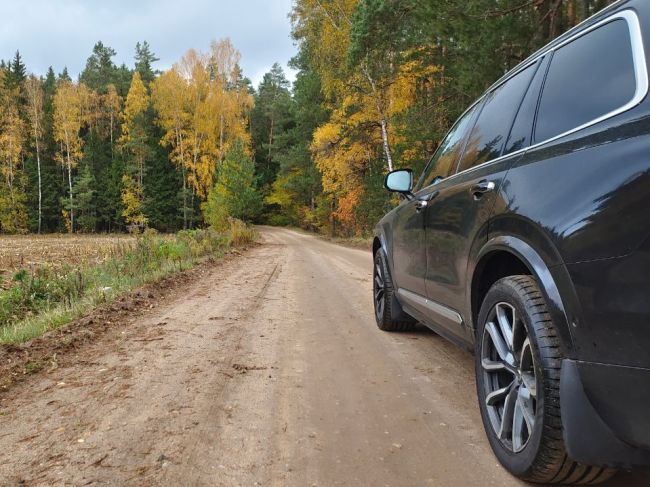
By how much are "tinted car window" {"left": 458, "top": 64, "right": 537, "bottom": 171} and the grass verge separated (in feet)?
15.3

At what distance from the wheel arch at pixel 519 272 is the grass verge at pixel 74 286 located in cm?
454

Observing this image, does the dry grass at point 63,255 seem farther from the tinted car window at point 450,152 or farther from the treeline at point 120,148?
the treeline at point 120,148

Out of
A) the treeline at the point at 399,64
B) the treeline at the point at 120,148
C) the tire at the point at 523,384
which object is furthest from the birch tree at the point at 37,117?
the tire at the point at 523,384

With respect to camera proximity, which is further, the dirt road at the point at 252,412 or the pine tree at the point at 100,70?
the pine tree at the point at 100,70

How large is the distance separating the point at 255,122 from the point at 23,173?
2821cm

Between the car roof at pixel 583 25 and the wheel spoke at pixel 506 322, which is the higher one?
the car roof at pixel 583 25

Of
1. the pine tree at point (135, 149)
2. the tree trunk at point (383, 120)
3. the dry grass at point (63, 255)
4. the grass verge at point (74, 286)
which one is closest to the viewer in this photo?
the grass verge at point (74, 286)

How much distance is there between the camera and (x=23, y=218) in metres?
47.5

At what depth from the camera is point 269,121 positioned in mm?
64750

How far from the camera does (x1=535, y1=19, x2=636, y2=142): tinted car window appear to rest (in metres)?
1.75

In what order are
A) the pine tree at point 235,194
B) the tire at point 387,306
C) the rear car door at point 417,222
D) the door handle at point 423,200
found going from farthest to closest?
the pine tree at point 235,194
the tire at point 387,306
the rear car door at point 417,222
the door handle at point 423,200

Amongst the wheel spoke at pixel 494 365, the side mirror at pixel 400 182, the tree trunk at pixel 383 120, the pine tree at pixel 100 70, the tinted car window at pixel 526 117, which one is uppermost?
the pine tree at pixel 100 70

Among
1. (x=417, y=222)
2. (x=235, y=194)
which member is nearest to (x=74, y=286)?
(x=417, y=222)

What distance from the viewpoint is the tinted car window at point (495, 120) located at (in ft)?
8.61
